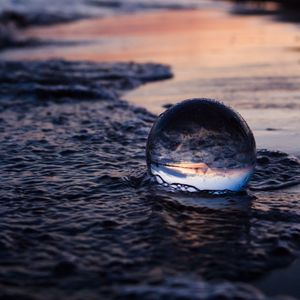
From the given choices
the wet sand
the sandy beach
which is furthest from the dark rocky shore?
the wet sand

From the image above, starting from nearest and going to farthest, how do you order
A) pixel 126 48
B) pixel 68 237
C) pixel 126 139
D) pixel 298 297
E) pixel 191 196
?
pixel 298 297 < pixel 68 237 < pixel 191 196 < pixel 126 139 < pixel 126 48

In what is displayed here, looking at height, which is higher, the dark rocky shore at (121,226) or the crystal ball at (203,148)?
the crystal ball at (203,148)

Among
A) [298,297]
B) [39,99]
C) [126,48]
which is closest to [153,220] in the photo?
[298,297]

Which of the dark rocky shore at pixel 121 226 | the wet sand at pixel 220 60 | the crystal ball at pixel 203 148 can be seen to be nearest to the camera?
the dark rocky shore at pixel 121 226

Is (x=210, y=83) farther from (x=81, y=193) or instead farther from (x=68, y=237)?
(x=68, y=237)

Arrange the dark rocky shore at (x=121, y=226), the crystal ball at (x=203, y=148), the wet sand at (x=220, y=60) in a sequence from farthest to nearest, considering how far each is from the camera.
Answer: the wet sand at (x=220, y=60) < the crystal ball at (x=203, y=148) < the dark rocky shore at (x=121, y=226)

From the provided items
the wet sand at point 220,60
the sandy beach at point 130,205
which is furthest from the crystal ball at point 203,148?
the wet sand at point 220,60

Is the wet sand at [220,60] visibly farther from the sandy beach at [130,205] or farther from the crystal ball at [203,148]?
the crystal ball at [203,148]

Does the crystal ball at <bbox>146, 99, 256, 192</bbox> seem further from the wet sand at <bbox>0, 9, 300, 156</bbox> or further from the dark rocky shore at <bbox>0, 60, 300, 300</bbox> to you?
the wet sand at <bbox>0, 9, 300, 156</bbox>
